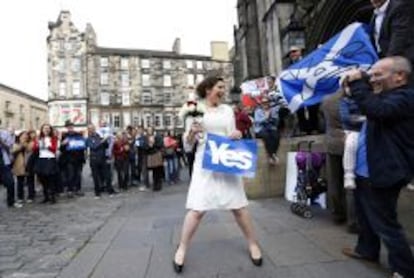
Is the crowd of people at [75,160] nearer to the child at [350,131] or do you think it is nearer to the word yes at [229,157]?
the word yes at [229,157]

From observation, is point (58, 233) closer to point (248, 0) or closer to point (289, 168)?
point (289, 168)

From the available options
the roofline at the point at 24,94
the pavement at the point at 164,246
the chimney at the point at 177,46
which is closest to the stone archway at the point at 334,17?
the pavement at the point at 164,246

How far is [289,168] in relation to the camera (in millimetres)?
8969

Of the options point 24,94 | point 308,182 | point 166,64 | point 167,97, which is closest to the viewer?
point 308,182

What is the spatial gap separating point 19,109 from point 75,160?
183 feet

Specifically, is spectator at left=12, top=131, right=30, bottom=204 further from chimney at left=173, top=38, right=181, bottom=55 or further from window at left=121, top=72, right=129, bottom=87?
chimney at left=173, top=38, right=181, bottom=55

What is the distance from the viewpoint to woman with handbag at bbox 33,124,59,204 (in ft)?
42.1

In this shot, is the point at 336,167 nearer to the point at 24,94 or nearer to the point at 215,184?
the point at 215,184

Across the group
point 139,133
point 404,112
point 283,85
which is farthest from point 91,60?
point 404,112

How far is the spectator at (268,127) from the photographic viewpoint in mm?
10398

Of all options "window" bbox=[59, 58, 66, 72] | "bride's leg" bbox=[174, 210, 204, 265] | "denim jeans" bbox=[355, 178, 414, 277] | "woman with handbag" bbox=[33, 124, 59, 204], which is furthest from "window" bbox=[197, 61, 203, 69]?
"denim jeans" bbox=[355, 178, 414, 277]

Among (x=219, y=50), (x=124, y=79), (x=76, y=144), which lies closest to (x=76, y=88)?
(x=124, y=79)

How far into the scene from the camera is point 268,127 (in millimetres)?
10539

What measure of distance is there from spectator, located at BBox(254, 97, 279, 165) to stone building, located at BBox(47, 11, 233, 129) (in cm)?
6587
